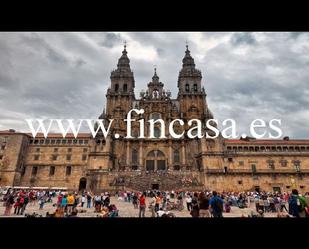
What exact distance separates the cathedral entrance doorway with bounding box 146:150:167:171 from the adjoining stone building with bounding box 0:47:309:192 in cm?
20

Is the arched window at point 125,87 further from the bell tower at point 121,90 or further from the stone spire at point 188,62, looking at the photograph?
the stone spire at point 188,62

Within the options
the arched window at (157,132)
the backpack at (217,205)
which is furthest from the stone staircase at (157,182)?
the backpack at (217,205)

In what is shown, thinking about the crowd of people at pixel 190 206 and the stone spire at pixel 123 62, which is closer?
the crowd of people at pixel 190 206

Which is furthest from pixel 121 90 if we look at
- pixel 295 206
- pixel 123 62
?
pixel 295 206

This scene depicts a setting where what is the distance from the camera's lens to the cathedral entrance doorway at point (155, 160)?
4666cm

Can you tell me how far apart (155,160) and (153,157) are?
0.77 metres

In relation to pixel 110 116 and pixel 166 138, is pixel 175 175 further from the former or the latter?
pixel 110 116

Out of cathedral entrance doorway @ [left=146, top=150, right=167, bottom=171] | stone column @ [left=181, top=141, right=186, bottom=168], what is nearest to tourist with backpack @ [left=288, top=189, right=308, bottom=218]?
stone column @ [left=181, top=141, right=186, bottom=168]

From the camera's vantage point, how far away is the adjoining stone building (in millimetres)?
39688

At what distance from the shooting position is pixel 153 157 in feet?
156

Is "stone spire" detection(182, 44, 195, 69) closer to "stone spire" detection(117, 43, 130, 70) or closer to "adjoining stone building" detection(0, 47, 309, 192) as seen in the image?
"adjoining stone building" detection(0, 47, 309, 192)

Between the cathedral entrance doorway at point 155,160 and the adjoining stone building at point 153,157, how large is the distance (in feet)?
0.65
